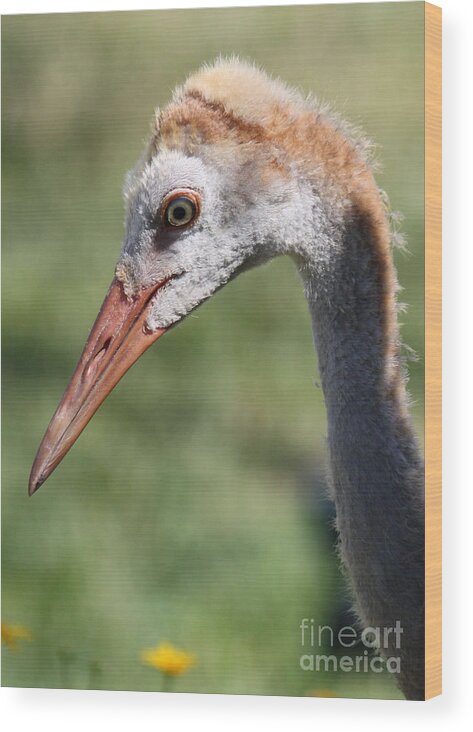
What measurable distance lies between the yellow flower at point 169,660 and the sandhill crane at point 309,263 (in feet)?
1.96

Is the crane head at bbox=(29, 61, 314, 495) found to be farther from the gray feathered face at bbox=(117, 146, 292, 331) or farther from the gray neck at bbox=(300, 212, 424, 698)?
the gray neck at bbox=(300, 212, 424, 698)

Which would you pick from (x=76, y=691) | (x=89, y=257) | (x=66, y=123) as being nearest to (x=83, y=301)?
(x=89, y=257)

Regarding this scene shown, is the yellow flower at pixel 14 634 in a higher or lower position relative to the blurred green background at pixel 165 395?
lower

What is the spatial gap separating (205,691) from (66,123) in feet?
5.45

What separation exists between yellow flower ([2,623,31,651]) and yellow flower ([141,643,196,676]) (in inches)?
14.6

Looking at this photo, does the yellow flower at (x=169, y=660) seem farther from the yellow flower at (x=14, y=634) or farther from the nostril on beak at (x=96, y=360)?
the nostril on beak at (x=96, y=360)

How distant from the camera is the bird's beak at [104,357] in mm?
3518

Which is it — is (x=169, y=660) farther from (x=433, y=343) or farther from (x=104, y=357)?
(x=433, y=343)

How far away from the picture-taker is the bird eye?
339cm

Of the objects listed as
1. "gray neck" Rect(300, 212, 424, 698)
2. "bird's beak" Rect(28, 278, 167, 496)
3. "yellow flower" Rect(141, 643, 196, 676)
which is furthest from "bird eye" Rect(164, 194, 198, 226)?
"yellow flower" Rect(141, 643, 196, 676)

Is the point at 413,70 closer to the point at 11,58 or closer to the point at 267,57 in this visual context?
the point at 267,57

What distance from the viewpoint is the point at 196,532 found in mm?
3842

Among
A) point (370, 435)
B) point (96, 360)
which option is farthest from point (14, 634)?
point (370, 435)

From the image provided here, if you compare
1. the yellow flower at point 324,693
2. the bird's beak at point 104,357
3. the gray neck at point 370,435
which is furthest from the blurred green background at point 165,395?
the bird's beak at point 104,357
